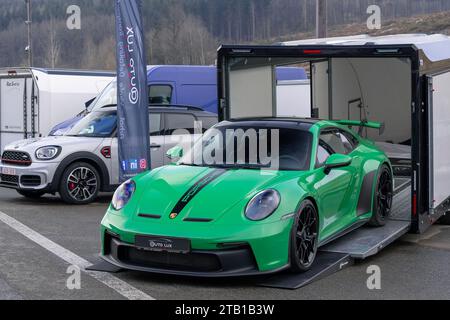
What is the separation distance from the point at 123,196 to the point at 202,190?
2.75ft

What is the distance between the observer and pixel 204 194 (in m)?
6.59

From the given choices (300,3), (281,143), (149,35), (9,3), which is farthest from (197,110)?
(300,3)

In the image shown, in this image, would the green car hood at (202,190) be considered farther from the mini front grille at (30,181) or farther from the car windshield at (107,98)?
the car windshield at (107,98)

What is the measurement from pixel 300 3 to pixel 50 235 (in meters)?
81.3

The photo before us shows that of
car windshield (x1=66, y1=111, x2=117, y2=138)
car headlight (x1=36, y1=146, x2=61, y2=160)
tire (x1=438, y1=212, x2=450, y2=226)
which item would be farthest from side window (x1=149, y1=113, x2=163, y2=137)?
tire (x1=438, y1=212, x2=450, y2=226)

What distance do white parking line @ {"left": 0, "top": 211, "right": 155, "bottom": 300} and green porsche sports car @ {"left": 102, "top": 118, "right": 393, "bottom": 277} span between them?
0.18 meters

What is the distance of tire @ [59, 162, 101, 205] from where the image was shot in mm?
Result: 11883

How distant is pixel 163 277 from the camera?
661cm

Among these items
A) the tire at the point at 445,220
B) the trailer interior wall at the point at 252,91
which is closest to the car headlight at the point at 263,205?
the trailer interior wall at the point at 252,91

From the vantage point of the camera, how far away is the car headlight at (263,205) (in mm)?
6316

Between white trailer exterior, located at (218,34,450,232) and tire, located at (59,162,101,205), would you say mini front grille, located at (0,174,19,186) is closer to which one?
tire, located at (59,162,101,205)

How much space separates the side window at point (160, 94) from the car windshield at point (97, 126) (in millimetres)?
3826

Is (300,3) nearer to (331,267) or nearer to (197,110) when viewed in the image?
(197,110)
